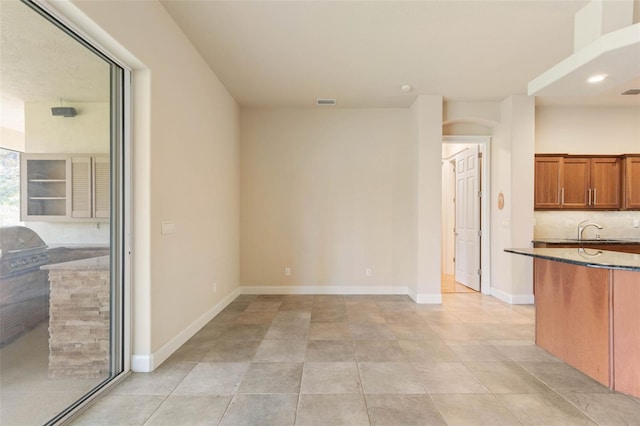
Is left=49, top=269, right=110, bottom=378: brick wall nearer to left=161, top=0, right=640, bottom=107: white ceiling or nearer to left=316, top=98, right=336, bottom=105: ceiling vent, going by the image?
left=161, top=0, right=640, bottom=107: white ceiling

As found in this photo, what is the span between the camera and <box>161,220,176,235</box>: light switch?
107 inches

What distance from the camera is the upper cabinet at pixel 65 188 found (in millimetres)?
1705

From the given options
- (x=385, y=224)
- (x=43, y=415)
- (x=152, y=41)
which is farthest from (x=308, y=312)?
(x=152, y=41)

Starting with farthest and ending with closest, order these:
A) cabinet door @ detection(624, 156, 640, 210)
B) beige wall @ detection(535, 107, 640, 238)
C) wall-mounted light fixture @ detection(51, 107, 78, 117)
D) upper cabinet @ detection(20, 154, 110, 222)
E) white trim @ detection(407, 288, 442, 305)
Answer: beige wall @ detection(535, 107, 640, 238), cabinet door @ detection(624, 156, 640, 210), white trim @ detection(407, 288, 442, 305), wall-mounted light fixture @ detection(51, 107, 78, 117), upper cabinet @ detection(20, 154, 110, 222)

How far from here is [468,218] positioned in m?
5.55

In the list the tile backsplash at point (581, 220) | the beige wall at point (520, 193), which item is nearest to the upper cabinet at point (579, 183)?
the tile backsplash at point (581, 220)

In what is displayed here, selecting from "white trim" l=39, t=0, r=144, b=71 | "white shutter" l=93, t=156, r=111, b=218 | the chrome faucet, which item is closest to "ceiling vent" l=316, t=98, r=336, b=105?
"white trim" l=39, t=0, r=144, b=71

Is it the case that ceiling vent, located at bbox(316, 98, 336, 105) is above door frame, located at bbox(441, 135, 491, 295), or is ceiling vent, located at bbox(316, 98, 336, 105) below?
above

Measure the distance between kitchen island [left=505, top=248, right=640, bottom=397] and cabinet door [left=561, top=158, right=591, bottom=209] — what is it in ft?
8.51

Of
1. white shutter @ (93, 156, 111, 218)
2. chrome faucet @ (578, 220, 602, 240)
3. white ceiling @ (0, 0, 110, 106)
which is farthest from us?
chrome faucet @ (578, 220, 602, 240)

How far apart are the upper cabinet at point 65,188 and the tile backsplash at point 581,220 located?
5.83 metres

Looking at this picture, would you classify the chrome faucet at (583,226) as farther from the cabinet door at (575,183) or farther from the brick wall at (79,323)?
the brick wall at (79,323)

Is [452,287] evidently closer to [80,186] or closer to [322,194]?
[322,194]

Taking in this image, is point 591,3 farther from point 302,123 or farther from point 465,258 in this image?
point 465,258
